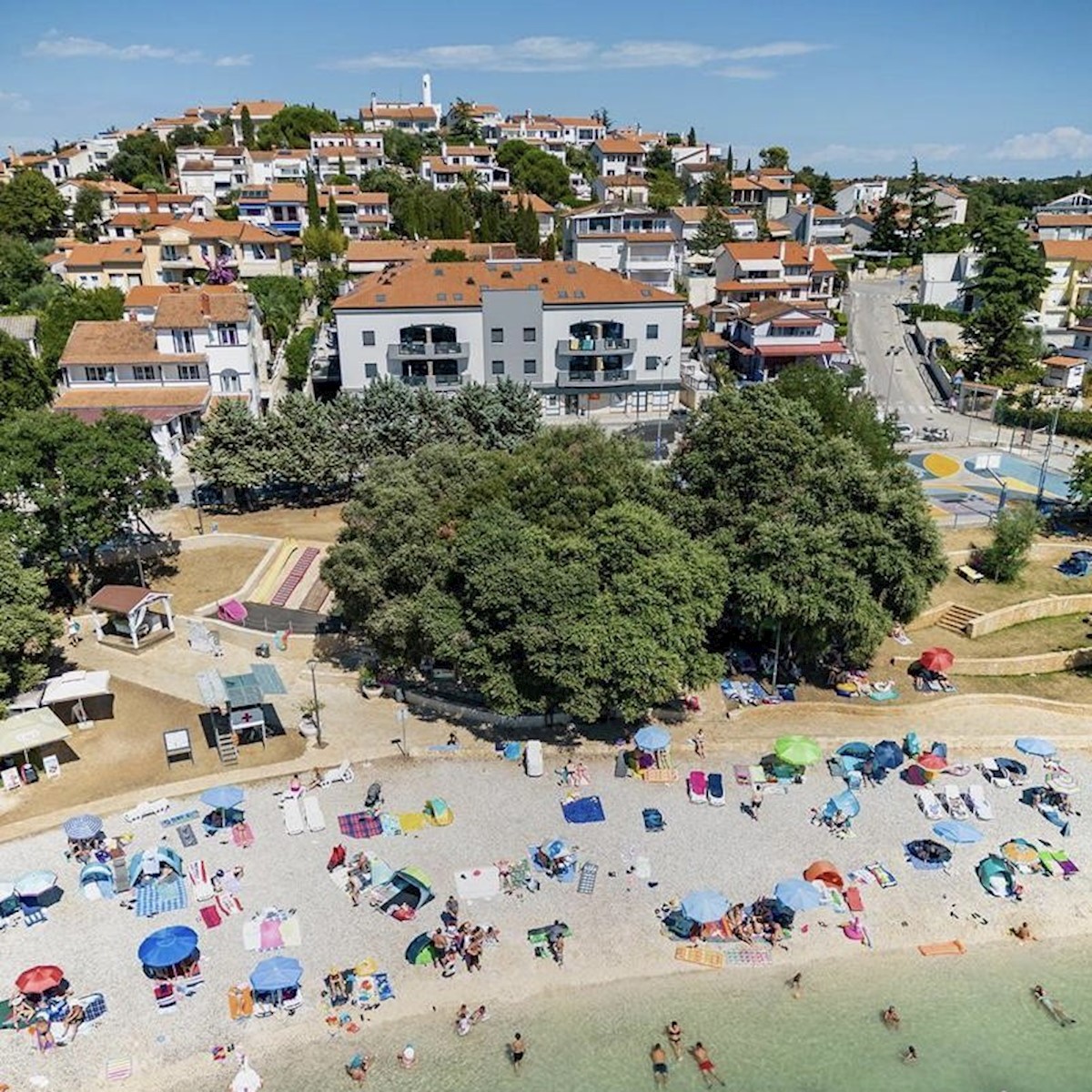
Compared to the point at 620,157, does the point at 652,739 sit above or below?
below

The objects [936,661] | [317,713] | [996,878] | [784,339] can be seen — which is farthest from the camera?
[784,339]

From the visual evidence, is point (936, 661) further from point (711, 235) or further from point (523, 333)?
point (711, 235)

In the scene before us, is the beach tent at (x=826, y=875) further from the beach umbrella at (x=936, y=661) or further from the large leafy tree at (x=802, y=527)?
the beach umbrella at (x=936, y=661)

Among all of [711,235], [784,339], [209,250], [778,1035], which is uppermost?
[711,235]

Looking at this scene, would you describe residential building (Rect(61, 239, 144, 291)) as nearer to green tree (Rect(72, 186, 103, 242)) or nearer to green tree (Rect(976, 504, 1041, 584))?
green tree (Rect(72, 186, 103, 242))

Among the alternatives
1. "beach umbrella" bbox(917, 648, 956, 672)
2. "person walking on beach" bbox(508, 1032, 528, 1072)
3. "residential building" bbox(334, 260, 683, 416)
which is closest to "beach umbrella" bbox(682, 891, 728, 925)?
"person walking on beach" bbox(508, 1032, 528, 1072)

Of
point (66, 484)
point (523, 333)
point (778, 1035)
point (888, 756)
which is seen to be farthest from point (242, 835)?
point (523, 333)

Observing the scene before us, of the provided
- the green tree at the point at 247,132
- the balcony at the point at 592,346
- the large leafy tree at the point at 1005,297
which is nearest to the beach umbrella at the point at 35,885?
the balcony at the point at 592,346
